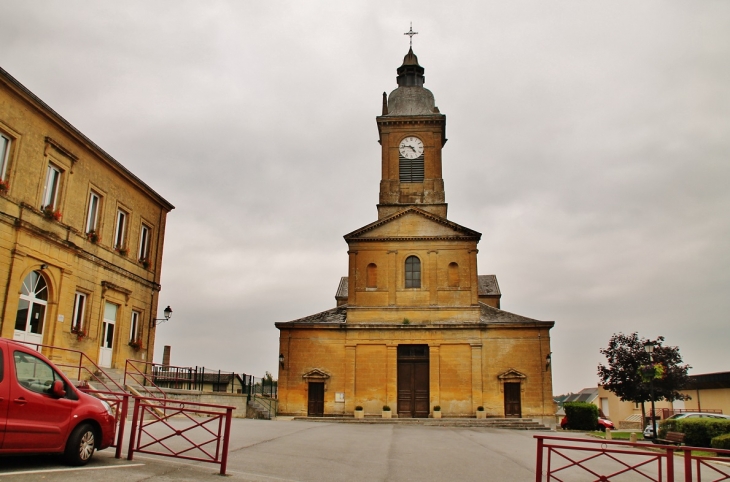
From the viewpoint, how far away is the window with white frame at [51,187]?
1944 cm

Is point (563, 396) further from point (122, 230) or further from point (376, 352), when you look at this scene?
point (122, 230)

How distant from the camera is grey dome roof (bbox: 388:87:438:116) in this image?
39125mm

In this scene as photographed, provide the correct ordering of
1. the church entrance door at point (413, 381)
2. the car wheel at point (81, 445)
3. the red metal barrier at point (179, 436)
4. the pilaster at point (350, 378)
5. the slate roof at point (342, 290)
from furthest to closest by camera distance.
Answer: the slate roof at point (342, 290) < the church entrance door at point (413, 381) < the pilaster at point (350, 378) < the red metal barrier at point (179, 436) < the car wheel at point (81, 445)

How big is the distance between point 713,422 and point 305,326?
19.1 metres

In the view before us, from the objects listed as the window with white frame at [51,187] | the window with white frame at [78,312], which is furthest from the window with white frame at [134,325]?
the window with white frame at [51,187]

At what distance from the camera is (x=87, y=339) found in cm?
2102

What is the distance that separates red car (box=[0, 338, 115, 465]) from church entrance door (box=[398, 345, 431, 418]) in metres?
23.4

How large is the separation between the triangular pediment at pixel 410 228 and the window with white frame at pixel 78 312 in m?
15.6

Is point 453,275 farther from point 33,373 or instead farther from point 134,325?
point 33,373

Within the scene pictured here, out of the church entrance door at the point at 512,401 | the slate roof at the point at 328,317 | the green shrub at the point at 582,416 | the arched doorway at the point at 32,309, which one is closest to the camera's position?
the arched doorway at the point at 32,309

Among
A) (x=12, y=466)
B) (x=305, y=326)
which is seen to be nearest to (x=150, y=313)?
(x=305, y=326)

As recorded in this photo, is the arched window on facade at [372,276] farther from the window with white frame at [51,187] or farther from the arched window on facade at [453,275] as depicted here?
the window with white frame at [51,187]

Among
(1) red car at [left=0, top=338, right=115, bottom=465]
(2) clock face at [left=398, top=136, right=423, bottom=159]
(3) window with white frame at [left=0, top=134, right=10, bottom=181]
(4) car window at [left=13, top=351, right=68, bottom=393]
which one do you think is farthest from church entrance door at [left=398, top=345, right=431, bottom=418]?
(4) car window at [left=13, top=351, right=68, bottom=393]

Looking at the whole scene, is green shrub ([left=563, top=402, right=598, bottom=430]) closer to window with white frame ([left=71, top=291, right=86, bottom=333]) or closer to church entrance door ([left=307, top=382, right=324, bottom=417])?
church entrance door ([left=307, top=382, right=324, bottom=417])
